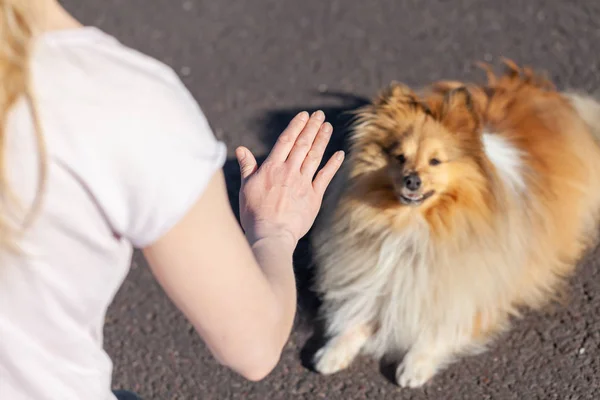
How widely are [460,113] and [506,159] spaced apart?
32 centimetres

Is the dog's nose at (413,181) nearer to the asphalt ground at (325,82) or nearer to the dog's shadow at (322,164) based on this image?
the dog's shadow at (322,164)

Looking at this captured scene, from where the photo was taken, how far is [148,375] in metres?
2.78

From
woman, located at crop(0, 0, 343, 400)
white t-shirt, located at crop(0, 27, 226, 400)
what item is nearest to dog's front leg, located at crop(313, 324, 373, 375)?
woman, located at crop(0, 0, 343, 400)

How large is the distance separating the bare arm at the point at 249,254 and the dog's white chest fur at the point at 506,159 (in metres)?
1.44

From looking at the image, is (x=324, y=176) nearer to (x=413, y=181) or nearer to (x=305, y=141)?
(x=305, y=141)

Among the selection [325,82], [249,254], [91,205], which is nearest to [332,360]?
[325,82]

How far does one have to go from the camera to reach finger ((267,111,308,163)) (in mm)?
1287

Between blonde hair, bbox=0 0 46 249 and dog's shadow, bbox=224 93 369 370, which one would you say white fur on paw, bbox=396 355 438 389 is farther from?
blonde hair, bbox=0 0 46 249

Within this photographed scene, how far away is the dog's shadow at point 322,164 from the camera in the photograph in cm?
294

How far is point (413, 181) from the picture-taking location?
2.45 m

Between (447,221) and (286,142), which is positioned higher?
(286,142)

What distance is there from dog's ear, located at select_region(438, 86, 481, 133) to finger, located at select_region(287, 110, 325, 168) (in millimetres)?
1275

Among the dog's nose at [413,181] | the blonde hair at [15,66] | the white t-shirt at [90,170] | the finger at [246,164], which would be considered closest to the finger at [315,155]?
the finger at [246,164]

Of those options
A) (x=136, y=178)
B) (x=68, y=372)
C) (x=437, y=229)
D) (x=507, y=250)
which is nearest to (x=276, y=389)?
(x=437, y=229)
